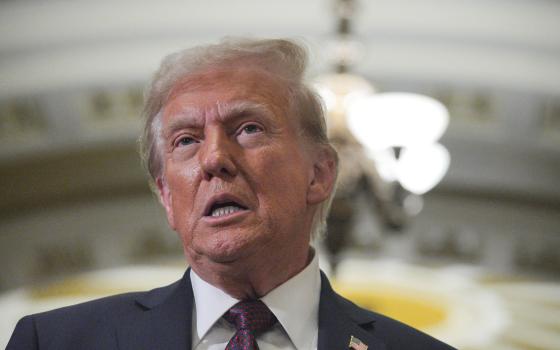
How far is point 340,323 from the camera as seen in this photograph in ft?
5.45

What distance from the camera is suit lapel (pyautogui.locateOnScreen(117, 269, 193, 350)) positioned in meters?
1.56

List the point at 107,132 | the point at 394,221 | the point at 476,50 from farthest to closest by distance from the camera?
the point at 107,132 < the point at 476,50 < the point at 394,221

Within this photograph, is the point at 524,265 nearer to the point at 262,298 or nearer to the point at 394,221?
the point at 394,221

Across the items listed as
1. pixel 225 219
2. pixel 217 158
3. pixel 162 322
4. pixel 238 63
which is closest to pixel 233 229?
pixel 225 219

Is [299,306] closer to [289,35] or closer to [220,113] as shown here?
[220,113]

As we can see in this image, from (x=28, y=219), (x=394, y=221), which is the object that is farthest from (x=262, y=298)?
(x=28, y=219)

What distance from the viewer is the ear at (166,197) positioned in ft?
5.44

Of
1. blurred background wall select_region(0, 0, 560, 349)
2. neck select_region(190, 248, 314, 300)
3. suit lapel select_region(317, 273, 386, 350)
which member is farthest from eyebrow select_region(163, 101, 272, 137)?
blurred background wall select_region(0, 0, 560, 349)

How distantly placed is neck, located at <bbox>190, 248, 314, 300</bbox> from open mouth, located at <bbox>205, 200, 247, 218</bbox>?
0.09 m

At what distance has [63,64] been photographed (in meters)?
10.0

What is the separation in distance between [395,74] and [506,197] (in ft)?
16.7

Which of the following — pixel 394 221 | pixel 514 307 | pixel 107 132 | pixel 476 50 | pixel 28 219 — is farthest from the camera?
pixel 28 219

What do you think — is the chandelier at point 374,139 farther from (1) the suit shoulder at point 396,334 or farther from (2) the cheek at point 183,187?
(2) the cheek at point 183,187

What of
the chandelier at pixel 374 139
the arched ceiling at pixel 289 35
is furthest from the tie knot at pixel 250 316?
the arched ceiling at pixel 289 35
